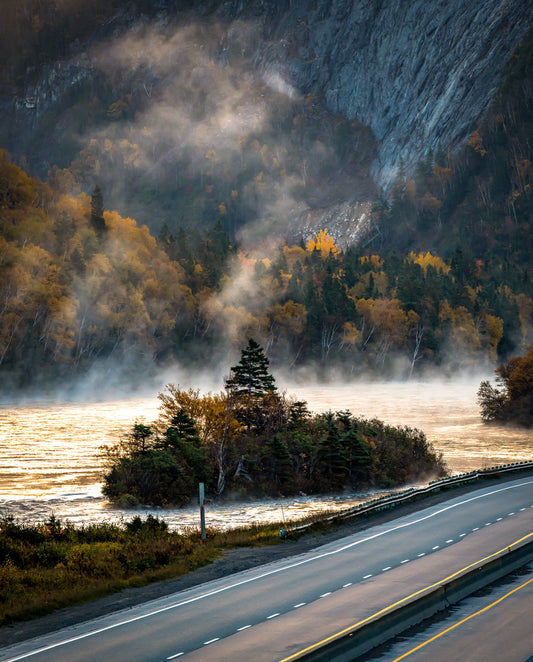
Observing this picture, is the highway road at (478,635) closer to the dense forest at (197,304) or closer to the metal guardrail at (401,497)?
the metal guardrail at (401,497)

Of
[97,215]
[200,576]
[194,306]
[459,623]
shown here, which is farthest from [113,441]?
[97,215]

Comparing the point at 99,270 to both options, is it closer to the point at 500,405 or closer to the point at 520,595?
the point at 500,405

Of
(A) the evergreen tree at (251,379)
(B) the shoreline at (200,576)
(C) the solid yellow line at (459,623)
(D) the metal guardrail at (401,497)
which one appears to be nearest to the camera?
(C) the solid yellow line at (459,623)

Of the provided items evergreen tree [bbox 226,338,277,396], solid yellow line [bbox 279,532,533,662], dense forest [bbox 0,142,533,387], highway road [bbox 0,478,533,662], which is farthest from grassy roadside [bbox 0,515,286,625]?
dense forest [bbox 0,142,533,387]

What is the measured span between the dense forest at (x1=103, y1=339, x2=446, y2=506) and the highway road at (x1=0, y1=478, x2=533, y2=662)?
18.1 m

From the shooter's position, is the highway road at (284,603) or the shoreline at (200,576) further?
the shoreline at (200,576)

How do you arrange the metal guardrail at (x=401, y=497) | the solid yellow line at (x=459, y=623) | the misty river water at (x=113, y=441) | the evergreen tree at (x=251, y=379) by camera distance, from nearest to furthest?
the solid yellow line at (x=459, y=623)
the metal guardrail at (x=401, y=497)
the misty river water at (x=113, y=441)
the evergreen tree at (x=251, y=379)

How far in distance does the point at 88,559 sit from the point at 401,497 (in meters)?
15.8

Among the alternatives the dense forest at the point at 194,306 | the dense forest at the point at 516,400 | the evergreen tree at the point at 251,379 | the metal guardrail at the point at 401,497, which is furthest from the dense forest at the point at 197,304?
the metal guardrail at the point at 401,497

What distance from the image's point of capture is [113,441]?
61.0 meters

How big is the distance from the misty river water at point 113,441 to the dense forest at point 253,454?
1592mm

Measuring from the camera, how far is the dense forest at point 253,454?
41.5 m

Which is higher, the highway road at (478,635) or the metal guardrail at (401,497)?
the metal guardrail at (401,497)

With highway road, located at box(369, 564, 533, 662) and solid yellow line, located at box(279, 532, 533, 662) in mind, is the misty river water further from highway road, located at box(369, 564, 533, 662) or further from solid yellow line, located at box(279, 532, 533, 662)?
highway road, located at box(369, 564, 533, 662)
